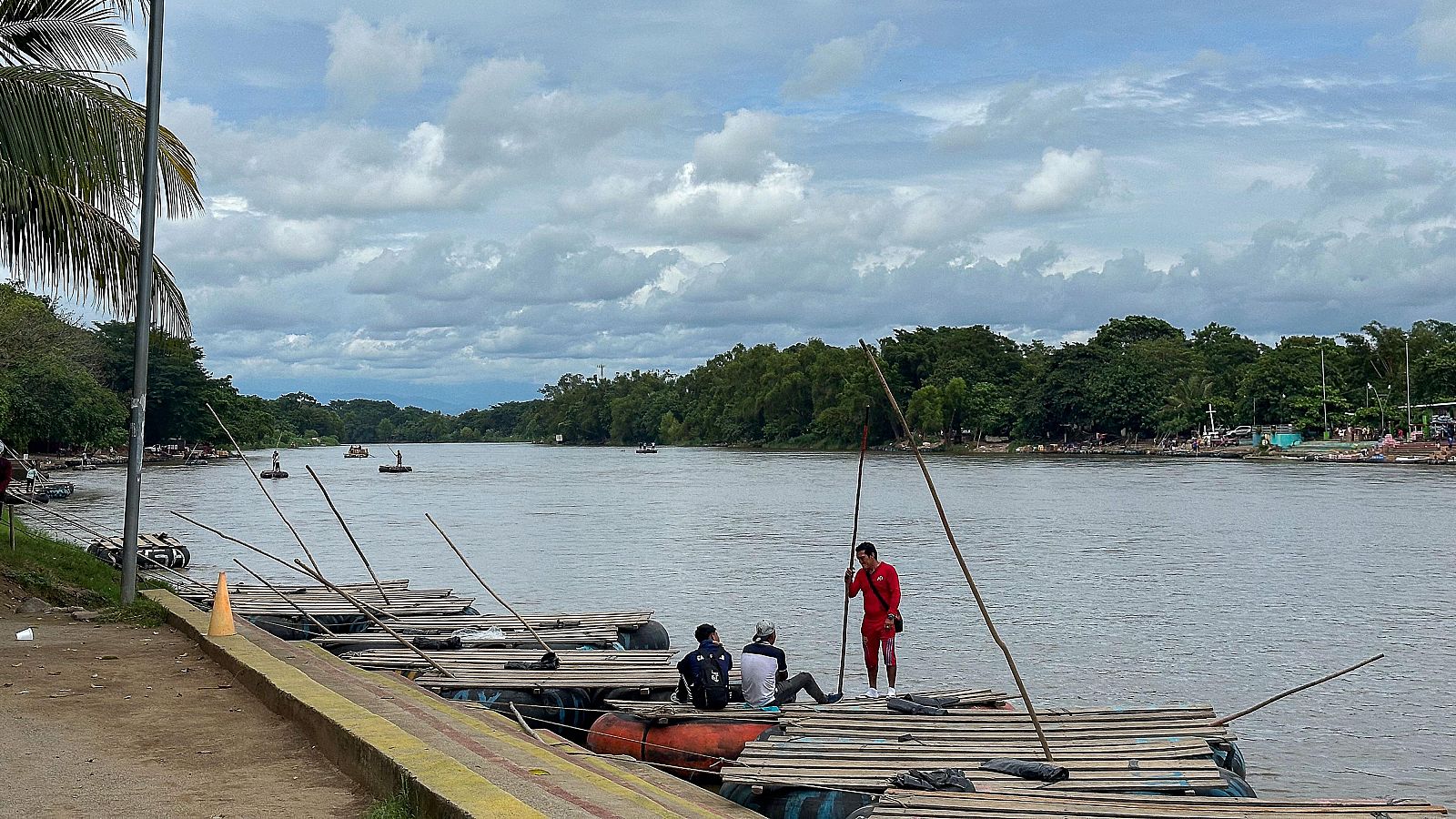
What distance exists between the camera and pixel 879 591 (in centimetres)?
1470

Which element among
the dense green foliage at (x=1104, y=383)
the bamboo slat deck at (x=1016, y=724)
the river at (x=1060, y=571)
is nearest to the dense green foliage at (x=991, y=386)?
the dense green foliage at (x=1104, y=383)

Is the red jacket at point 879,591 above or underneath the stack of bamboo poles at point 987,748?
above

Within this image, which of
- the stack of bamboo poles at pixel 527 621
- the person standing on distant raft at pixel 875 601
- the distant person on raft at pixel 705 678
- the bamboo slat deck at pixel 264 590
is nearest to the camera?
the distant person on raft at pixel 705 678

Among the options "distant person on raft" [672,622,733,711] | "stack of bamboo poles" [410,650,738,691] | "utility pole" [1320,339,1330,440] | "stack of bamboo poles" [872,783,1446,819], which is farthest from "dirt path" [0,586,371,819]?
"utility pole" [1320,339,1330,440]

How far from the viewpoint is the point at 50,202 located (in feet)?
45.8

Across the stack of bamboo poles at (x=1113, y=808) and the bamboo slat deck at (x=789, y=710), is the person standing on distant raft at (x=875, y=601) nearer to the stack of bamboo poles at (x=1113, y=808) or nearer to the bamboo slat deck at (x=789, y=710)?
the bamboo slat deck at (x=789, y=710)

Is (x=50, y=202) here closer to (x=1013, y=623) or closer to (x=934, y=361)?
(x=1013, y=623)

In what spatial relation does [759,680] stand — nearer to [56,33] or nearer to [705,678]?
[705,678]

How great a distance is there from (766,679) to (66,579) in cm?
992

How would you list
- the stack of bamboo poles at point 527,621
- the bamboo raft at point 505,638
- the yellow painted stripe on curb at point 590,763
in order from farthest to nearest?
the stack of bamboo poles at point 527,621 → the bamboo raft at point 505,638 → the yellow painted stripe on curb at point 590,763

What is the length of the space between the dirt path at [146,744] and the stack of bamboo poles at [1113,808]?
10.6 feet

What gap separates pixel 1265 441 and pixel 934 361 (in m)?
38.6

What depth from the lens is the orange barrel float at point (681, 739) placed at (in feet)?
36.8

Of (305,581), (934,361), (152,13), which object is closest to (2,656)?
(152,13)
